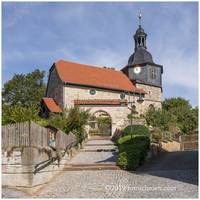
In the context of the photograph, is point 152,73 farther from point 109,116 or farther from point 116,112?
point 109,116

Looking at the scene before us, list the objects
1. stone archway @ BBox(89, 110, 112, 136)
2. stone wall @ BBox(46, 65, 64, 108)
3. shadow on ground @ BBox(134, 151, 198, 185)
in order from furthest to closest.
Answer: stone wall @ BBox(46, 65, 64, 108)
stone archway @ BBox(89, 110, 112, 136)
shadow on ground @ BBox(134, 151, 198, 185)

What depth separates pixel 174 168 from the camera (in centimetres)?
1700

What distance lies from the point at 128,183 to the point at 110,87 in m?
30.6

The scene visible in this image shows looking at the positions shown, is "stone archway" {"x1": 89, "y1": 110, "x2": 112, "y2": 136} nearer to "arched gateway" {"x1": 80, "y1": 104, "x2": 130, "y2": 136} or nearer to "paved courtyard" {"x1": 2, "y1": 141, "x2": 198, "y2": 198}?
"arched gateway" {"x1": 80, "y1": 104, "x2": 130, "y2": 136}

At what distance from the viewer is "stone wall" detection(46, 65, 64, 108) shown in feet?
136

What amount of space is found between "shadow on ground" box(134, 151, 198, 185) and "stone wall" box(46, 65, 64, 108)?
21.8 metres

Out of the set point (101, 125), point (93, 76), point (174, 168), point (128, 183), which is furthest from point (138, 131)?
point (93, 76)

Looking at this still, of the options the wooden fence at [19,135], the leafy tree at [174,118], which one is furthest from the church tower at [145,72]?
the wooden fence at [19,135]

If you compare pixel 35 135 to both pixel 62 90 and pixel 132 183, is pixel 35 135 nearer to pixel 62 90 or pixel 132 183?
pixel 132 183

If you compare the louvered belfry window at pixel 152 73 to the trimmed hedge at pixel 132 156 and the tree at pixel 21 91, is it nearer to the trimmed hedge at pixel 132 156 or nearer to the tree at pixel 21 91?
the tree at pixel 21 91

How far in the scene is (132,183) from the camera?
44.0 ft

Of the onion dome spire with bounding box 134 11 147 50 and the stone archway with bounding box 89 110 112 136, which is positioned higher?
the onion dome spire with bounding box 134 11 147 50

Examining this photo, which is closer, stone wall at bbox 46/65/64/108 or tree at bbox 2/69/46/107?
stone wall at bbox 46/65/64/108

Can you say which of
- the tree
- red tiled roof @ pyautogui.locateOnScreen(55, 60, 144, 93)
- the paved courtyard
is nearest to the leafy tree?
red tiled roof @ pyautogui.locateOnScreen(55, 60, 144, 93)
